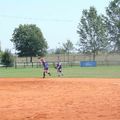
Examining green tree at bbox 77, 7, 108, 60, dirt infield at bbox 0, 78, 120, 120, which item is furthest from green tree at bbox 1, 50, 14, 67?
dirt infield at bbox 0, 78, 120, 120

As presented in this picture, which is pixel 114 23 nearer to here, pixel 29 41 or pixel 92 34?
pixel 92 34

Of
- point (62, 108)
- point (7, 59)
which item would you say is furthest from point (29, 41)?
point (62, 108)

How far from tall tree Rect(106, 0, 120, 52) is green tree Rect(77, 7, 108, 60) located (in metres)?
1.33

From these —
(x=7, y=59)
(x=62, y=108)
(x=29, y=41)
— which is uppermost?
(x=29, y=41)

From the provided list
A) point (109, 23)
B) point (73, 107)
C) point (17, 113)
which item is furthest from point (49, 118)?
point (109, 23)

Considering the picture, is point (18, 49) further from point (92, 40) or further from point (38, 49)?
point (92, 40)

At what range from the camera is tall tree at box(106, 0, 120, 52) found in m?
92.2

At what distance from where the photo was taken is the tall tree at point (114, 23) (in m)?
92.2

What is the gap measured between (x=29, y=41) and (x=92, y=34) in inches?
955

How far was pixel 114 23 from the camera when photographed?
93.1 metres

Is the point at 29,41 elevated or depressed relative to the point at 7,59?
elevated

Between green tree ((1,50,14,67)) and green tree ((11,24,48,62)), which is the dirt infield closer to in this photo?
green tree ((1,50,14,67))

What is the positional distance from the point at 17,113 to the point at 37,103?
2.98 metres

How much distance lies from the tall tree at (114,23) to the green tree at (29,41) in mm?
22883
